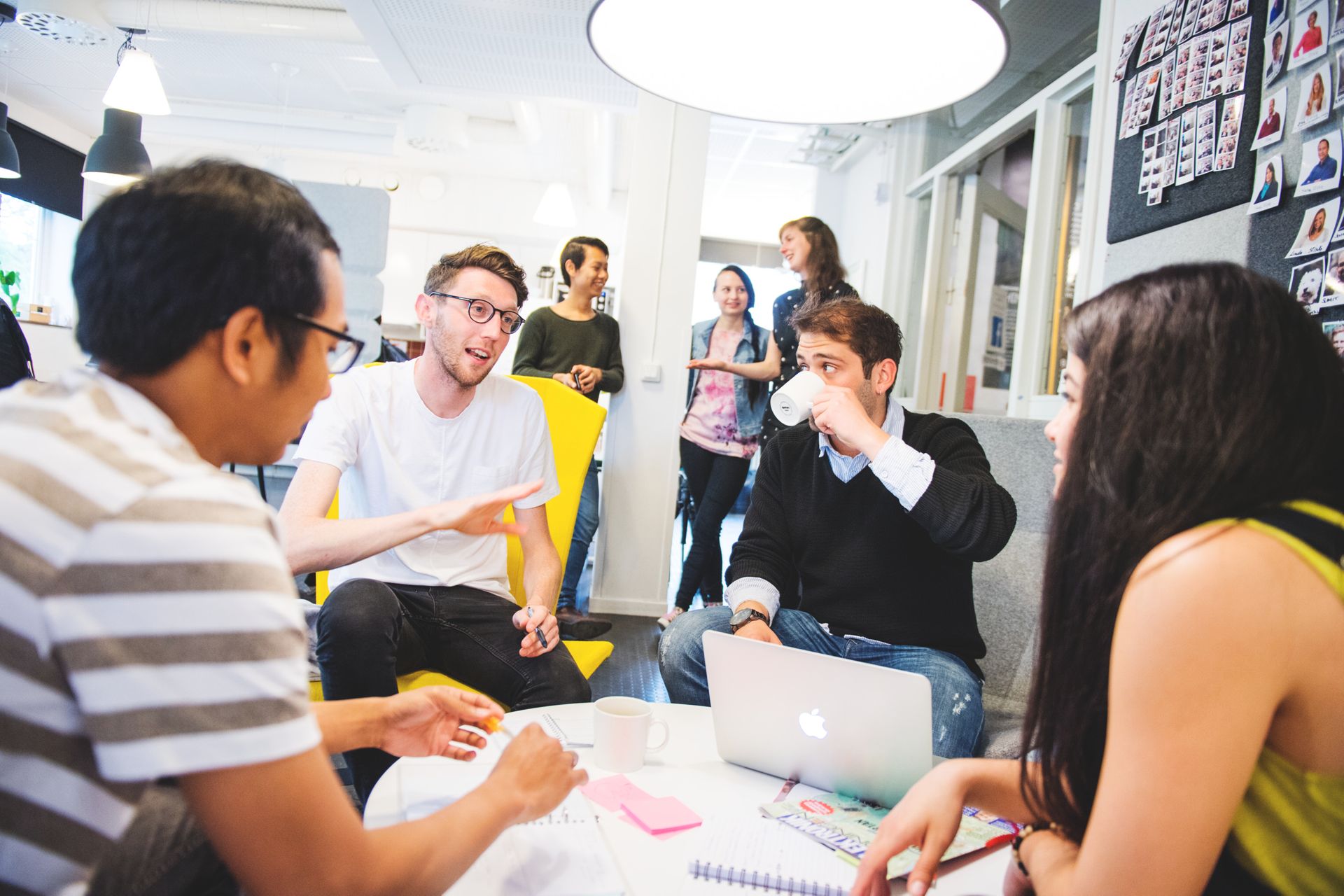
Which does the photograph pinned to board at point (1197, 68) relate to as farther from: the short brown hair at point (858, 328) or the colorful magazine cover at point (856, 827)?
the colorful magazine cover at point (856, 827)

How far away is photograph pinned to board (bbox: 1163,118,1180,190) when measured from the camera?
185 centimetres

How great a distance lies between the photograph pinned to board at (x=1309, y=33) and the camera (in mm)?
1435

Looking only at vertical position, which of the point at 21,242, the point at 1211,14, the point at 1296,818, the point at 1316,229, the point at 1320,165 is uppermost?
the point at 21,242

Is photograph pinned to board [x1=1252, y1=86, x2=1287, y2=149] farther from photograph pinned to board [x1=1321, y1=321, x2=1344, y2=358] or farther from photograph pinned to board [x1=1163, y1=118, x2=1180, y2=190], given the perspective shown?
photograph pinned to board [x1=1321, y1=321, x2=1344, y2=358]

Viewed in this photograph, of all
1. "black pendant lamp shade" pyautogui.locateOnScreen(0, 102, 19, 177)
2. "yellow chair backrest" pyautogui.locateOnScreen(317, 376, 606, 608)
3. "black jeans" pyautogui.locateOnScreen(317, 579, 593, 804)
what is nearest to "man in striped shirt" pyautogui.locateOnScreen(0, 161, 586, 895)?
"black jeans" pyautogui.locateOnScreen(317, 579, 593, 804)

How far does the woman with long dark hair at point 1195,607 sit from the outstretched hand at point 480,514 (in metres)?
0.54

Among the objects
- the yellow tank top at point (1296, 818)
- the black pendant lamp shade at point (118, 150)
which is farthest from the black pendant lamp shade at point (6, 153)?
the yellow tank top at point (1296, 818)

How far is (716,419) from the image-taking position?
3508 millimetres

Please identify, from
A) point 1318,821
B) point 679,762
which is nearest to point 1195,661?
point 1318,821

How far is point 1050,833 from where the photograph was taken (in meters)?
0.78

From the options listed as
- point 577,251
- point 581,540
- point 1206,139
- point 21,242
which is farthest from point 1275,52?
point 21,242

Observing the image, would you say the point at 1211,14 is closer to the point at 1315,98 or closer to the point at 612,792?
the point at 1315,98

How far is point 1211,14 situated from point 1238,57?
0.52ft

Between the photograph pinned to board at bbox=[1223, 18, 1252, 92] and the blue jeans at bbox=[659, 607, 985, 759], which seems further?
the photograph pinned to board at bbox=[1223, 18, 1252, 92]
